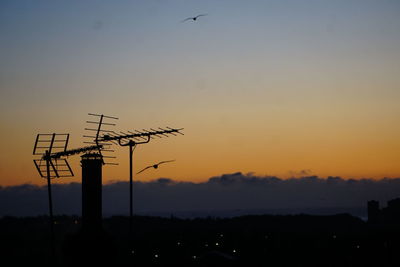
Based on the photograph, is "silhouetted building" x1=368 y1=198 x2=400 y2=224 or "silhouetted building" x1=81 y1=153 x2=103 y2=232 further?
"silhouetted building" x1=368 y1=198 x2=400 y2=224

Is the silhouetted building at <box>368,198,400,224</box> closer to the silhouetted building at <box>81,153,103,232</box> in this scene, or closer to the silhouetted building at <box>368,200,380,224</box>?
the silhouetted building at <box>368,200,380,224</box>

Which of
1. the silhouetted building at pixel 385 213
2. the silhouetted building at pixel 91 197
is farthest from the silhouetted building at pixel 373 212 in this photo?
the silhouetted building at pixel 91 197

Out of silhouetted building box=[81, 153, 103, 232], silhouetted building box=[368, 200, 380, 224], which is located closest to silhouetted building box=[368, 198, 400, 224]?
silhouetted building box=[368, 200, 380, 224]

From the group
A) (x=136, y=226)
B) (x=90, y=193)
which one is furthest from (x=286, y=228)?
(x=90, y=193)

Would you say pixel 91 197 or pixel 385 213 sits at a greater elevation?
pixel 91 197

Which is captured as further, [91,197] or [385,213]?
[385,213]

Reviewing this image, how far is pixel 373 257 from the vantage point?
43.5m

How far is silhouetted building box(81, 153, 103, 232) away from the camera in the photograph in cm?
1531

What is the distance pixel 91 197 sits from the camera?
50.5 ft

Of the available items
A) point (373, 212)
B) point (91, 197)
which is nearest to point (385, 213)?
point (373, 212)

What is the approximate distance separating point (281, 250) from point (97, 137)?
30.3 metres

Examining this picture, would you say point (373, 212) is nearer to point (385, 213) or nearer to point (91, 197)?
point (385, 213)

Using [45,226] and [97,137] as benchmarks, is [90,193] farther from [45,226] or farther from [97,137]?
[45,226]

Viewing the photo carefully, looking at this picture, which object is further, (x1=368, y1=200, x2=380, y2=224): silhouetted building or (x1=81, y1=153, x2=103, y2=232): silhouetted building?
(x1=368, y1=200, x2=380, y2=224): silhouetted building
